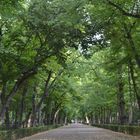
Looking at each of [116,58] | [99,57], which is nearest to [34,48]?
[116,58]

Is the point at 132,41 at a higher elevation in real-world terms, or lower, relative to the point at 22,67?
higher

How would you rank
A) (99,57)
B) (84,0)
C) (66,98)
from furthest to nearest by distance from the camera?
1. (66,98)
2. (99,57)
3. (84,0)

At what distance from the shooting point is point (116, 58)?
3484 cm

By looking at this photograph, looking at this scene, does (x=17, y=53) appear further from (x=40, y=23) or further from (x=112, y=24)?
(x=112, y=24)

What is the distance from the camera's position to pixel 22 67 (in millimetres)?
23828

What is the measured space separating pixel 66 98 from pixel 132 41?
152 ft

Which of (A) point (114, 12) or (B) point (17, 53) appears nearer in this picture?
(A) point (114, 12)

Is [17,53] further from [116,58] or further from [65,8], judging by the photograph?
[116,58]

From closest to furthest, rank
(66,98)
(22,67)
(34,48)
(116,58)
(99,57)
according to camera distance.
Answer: (22,67)
(34,48)
(116,58)
(99,57)
(66,98)

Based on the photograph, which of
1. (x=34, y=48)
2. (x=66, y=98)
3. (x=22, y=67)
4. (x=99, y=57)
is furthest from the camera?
(x=66, y=98)

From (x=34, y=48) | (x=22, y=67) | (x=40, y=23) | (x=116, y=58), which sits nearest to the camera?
(x=40, y=23)

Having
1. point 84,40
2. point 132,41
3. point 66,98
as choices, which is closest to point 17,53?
point 84,40

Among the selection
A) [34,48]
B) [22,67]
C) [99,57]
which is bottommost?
[22,67]

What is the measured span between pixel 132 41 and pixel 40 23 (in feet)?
24.0
